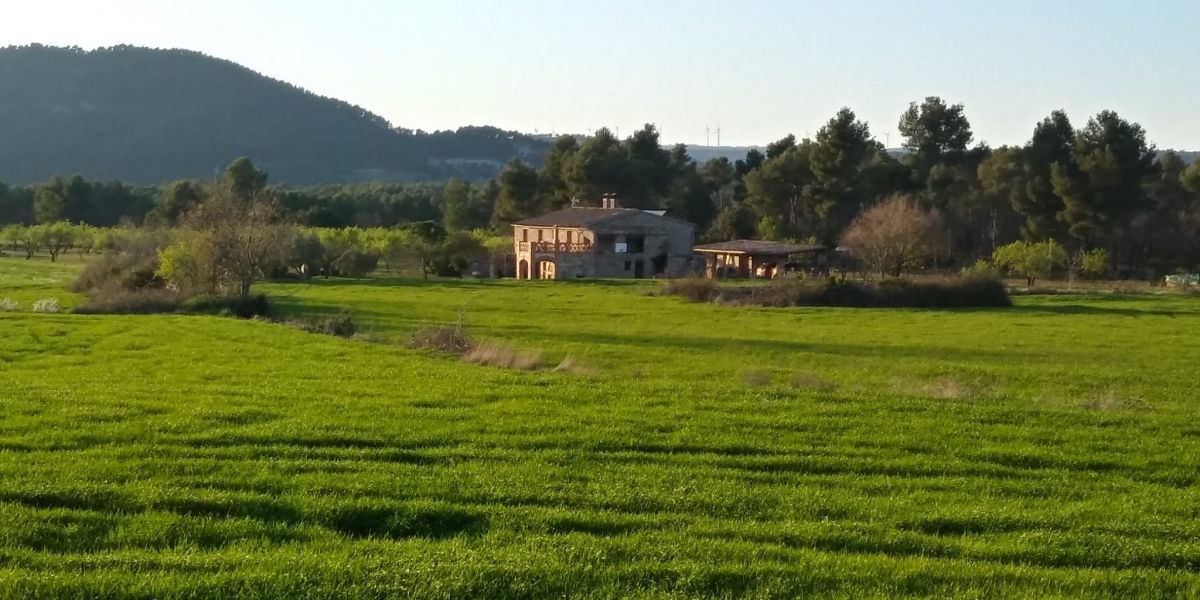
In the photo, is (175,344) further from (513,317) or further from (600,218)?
(600,218)

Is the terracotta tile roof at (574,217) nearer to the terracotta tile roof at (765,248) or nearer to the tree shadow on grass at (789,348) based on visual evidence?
the terracotta tile roof at (765,248)

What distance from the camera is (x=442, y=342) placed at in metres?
23.8

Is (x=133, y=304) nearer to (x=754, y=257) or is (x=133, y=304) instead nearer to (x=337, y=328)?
(x=337, y=328)

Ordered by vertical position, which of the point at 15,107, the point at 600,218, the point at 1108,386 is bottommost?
the point at 1108,386

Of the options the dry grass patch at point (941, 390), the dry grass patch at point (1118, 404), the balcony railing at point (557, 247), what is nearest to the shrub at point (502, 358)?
the dry grass patch at point (941, 390)

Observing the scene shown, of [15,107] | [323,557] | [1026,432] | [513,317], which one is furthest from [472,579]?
[15,107]

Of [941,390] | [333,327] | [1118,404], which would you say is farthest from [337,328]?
[1118,404]

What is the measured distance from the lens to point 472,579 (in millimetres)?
6293

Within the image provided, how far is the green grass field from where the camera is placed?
21.4 feet

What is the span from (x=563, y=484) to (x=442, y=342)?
50.1ft

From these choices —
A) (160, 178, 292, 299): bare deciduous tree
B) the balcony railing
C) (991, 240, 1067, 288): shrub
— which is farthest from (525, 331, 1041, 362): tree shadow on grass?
the balcony railing

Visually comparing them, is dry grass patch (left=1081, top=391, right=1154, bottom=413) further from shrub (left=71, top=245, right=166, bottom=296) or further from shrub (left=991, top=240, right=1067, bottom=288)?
shrub (left=991, top=240, right=1067, bottom=288)

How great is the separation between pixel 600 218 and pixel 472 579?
7047 cm

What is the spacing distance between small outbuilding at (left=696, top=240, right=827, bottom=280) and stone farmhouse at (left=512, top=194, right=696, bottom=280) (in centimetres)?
327
